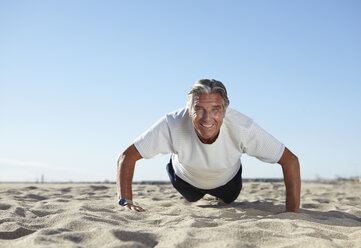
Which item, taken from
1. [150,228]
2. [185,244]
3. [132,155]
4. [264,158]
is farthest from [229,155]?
[185,244]

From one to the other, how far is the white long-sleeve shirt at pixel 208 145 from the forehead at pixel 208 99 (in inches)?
10.7

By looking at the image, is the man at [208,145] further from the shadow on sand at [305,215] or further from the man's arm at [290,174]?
the shadow on sand at [305,215]

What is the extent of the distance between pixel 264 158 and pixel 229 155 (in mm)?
313

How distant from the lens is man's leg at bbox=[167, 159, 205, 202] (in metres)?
3.78

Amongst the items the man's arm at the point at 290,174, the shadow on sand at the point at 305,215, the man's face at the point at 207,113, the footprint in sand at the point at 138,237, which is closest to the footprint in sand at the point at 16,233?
the footprint in sand at the point at 138,237

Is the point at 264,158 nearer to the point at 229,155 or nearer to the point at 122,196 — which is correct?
the point at 229,155

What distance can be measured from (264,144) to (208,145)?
1.65ft

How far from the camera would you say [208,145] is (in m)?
3.19

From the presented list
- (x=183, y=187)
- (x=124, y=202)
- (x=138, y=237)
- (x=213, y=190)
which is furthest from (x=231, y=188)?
(x=138, y=237)

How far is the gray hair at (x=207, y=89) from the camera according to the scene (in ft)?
10.0

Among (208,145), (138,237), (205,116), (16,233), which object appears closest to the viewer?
(138,237)

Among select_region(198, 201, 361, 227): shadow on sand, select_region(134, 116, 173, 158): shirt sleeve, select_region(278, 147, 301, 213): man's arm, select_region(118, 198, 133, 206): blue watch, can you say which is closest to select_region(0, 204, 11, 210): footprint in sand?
select_region(118, 198, 133, 206): blue watch

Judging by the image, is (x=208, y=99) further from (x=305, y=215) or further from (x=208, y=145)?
(x=305, y=215)

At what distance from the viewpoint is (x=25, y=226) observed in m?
2.29
